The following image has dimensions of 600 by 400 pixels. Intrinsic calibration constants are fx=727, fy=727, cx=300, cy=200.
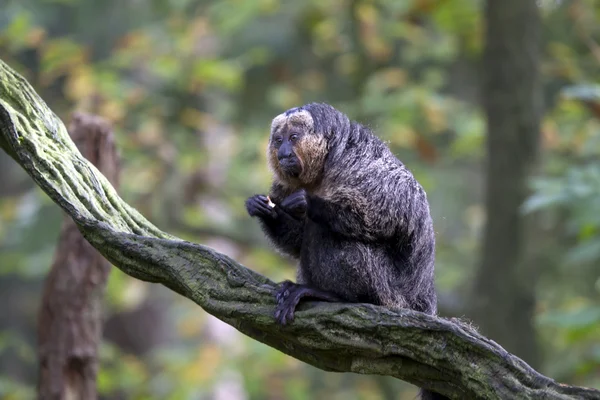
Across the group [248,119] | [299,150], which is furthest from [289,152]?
[248,119]

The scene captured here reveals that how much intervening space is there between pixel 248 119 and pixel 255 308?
8.16m

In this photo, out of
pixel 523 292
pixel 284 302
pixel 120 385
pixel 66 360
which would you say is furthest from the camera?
pixel 120 385

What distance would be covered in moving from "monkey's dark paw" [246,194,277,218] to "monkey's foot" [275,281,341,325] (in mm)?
835

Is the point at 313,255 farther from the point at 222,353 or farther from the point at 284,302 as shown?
the point at 222,353

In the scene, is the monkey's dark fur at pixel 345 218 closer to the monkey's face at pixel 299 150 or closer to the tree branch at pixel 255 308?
the monkey's face at pixel 299 150

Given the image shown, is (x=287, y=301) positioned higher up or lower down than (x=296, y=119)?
lower down

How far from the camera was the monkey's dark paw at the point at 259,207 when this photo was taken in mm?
4836

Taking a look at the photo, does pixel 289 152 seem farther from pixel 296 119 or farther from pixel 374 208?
pixel 374 208

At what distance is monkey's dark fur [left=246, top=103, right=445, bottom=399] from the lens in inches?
170

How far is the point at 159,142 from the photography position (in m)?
10.9

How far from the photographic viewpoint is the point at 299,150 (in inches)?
194

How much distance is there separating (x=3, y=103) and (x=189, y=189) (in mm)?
7035

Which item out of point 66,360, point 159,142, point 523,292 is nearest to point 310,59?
point 159,142

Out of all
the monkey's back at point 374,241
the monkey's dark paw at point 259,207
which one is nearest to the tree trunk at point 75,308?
the monkey's dark paw at point 259,207
